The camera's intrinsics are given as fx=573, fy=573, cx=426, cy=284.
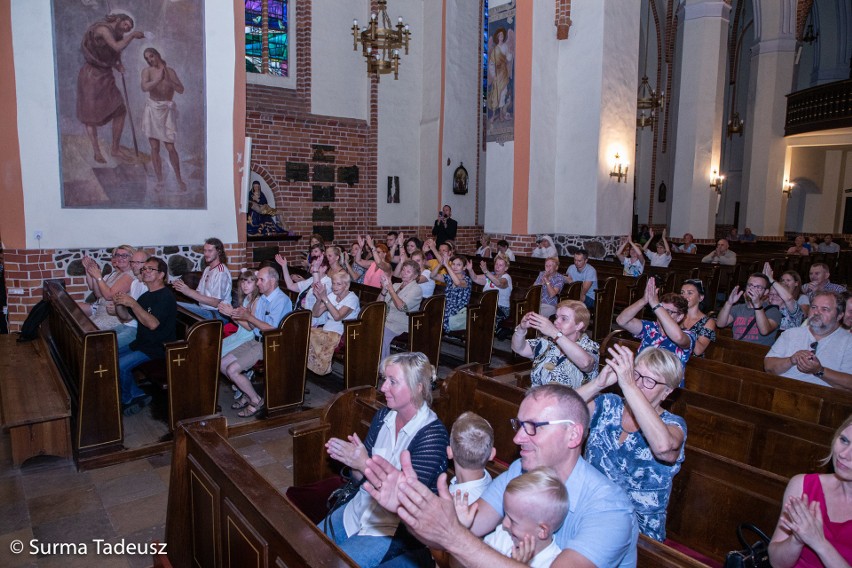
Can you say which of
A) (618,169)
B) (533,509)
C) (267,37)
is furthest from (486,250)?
(533,509)

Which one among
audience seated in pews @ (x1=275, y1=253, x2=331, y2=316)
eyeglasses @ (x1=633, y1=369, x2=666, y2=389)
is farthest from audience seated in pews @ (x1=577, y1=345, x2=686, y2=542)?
audience seated in pews @ (x1=275, y1=253, x2=331, y2=316)

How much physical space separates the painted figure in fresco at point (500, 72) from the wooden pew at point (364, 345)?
7431 mm

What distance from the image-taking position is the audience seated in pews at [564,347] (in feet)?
11.2

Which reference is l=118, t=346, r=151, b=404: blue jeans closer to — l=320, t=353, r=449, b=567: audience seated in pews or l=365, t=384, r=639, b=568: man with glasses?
l=320, t=353, r=449, b=567: audience seated in pews

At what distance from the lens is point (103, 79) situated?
6797 mm

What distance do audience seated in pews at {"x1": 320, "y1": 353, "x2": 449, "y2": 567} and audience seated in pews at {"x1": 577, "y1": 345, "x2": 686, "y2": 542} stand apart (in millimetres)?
754

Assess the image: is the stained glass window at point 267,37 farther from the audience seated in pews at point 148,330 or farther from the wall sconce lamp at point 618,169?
the audience seated in pews at point 148,330

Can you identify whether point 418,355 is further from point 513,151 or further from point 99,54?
point 513,151

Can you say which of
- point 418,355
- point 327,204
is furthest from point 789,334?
Answer: point 327,204

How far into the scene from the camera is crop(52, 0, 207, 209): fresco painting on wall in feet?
21.7

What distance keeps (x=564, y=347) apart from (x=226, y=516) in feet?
6.67

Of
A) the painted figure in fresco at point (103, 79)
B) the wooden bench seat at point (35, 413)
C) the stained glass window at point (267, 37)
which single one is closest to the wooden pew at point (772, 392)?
the wooden bench seat at point (35, 413)

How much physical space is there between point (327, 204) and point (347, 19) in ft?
14.1

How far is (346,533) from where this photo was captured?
2.65 meters
